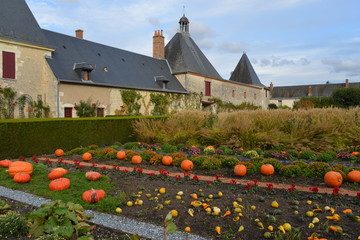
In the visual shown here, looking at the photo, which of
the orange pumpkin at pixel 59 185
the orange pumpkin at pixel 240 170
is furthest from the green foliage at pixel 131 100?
the orange pumpkin at pixel 59 185

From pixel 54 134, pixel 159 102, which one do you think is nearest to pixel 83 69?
pixel 159 102

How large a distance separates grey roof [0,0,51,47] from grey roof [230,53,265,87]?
20663mm

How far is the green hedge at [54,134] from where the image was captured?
671cm

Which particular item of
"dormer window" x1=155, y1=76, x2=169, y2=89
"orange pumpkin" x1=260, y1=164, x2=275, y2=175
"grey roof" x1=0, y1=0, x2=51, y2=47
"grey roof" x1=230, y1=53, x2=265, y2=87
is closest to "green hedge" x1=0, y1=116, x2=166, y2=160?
"orange pumpkin" x1=260, y1=164, x2=275, y2=175

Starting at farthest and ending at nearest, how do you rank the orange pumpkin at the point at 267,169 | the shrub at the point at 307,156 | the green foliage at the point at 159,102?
the green foliage at the point at 159,102
the shrub at the point at 307,156
the orange pumpkin at the point at 267,169

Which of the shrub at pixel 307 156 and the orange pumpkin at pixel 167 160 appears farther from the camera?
the shrub at pixel 307 156

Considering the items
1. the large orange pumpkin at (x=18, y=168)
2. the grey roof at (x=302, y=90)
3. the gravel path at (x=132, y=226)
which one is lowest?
the gravel path at (x=132, y=226)

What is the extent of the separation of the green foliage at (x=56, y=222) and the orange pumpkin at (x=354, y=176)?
350 cm

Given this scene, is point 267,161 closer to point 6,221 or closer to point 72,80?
point 6,221

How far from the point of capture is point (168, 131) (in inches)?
333

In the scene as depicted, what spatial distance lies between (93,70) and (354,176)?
45.4 feet

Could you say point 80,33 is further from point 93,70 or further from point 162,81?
point 162,81

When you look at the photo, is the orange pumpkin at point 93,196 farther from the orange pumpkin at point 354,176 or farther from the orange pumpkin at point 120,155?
the orange pumpkin at point 354,176

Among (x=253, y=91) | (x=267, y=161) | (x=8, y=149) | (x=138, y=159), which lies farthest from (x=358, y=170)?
(x=253, y=91)
